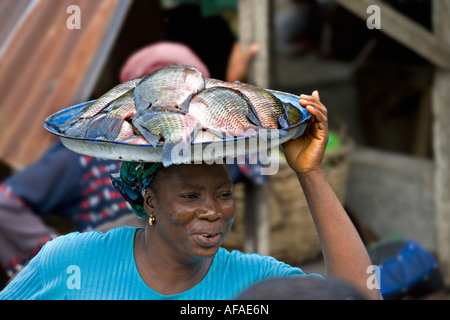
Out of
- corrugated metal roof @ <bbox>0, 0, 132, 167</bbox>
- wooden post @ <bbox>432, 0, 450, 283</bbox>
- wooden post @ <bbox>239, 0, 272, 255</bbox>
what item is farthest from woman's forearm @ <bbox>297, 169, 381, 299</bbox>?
wooden post @ <bbox>432, 0, 450, 283</bbox>

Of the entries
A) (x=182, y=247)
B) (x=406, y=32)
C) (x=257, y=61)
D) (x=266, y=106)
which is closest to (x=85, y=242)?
(x=182, y=247)

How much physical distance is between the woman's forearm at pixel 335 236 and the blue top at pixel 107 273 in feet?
0.45

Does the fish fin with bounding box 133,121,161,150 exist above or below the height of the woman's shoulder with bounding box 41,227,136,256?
above

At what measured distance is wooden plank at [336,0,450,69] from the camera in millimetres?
3941

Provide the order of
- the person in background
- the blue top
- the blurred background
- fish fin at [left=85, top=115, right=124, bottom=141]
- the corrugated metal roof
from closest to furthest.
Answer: the person in background → fish fin at [left=85, top=115, right=124, bottom=141] → the blue top → the corrugated metal roof → the blurred background

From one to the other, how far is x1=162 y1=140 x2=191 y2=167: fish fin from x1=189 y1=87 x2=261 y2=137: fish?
0.29 ft

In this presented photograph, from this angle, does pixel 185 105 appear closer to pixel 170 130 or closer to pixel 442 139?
pixel 170 130

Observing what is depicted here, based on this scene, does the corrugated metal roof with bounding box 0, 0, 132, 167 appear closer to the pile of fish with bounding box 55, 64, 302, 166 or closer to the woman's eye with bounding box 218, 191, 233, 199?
the pile of fish with bounding box 55, 64, 302, 166

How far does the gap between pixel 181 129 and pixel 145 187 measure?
33cm

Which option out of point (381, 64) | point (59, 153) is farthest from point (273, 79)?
point (59, 153)

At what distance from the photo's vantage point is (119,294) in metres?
1.76

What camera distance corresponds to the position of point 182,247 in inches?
66.7

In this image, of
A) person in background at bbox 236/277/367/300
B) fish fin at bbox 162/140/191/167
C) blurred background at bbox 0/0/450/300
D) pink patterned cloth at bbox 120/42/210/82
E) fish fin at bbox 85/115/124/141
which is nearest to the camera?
person in background at bbox 236/277/367/300

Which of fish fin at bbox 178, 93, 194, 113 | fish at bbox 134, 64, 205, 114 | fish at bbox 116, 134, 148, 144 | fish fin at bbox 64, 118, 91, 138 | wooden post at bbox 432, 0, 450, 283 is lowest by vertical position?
wooden post at bbox 432, 0, 450, 283
